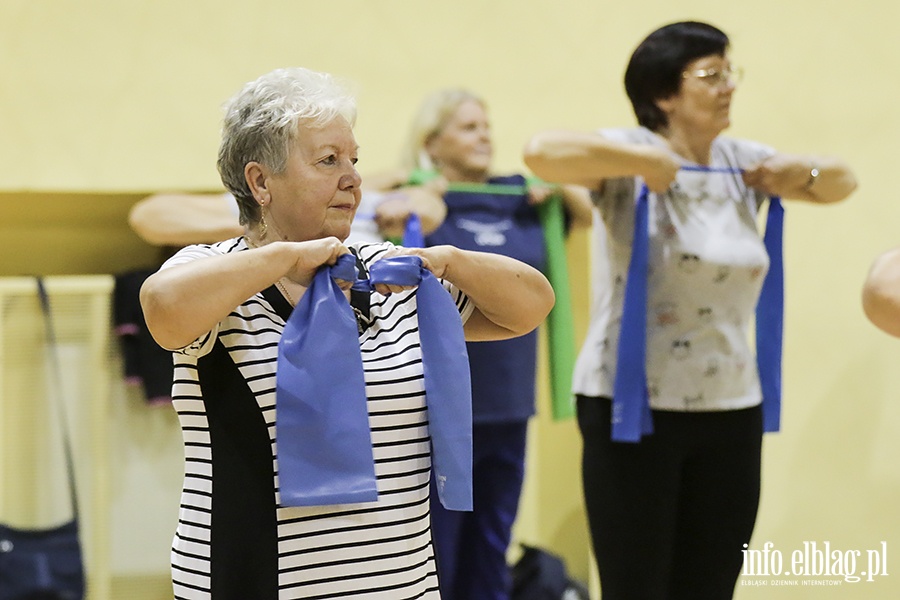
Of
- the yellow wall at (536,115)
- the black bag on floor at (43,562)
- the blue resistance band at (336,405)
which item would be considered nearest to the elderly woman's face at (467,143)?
the yellow wall at (536,115)

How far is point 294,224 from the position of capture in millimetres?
1479

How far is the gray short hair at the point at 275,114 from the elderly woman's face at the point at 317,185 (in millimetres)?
14

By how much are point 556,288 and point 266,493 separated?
66.4 inches

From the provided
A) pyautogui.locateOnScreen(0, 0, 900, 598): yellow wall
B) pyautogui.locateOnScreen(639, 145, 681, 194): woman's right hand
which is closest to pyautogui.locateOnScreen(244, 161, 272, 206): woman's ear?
pyautogui.locateOnScreen(639, 145, 681, 194): woman's right hand

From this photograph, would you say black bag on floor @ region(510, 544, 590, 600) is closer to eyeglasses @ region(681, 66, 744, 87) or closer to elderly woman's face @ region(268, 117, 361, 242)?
eyeglasses @ region(681, 66, 744, 87)

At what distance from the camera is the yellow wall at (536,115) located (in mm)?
3262

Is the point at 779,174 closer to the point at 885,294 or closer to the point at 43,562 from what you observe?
the point at 885,294

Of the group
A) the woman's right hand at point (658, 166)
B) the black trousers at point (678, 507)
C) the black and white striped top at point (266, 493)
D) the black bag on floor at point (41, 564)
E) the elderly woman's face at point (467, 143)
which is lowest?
the black bag on floor at point (41, 564)

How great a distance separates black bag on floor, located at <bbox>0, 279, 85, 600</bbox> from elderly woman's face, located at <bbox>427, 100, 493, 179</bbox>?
142 centimetres

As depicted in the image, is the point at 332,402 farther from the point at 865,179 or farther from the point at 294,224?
the point at 865,179

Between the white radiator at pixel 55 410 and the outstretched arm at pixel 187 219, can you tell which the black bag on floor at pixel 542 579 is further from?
the outstretched arm at pixel 187 219

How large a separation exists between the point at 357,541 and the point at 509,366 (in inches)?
57.0

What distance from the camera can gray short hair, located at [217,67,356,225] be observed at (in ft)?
4.73

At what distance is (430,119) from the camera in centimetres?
307
